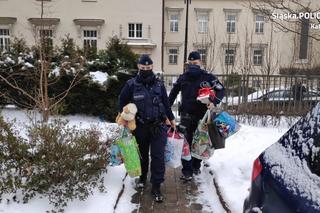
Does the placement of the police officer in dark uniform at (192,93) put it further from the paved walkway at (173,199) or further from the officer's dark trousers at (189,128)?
the paved walkway at (173,199)

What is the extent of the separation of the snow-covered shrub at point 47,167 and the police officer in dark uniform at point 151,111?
2.43ft

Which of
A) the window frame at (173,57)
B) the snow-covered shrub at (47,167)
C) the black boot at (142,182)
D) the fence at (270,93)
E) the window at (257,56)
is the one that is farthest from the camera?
the window frame at (173,57)

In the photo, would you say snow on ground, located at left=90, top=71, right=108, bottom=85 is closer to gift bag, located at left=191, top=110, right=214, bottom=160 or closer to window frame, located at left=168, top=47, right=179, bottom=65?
gift bag, located at left=191, top=110, right=214, bottom=160

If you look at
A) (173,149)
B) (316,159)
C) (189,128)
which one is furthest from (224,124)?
(316,159)

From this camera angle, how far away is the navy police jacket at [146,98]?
203 inches

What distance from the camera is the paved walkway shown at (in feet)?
16.4

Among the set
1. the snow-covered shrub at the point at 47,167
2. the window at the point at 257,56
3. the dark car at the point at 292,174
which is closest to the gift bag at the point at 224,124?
the snow-covered shrub at the point at 47,167

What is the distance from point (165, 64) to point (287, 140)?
3705 cm

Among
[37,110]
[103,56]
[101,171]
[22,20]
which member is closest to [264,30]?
[22,20]

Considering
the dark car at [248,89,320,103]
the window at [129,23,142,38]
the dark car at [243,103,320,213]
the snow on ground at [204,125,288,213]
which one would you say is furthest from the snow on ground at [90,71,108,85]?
the window at [129,23,142,38]

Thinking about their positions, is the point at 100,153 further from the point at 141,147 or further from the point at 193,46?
the point at 193,46

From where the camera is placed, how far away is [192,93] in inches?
227

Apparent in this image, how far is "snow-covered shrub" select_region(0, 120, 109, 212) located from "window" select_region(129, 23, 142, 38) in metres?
31.7

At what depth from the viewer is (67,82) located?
10.4 m
